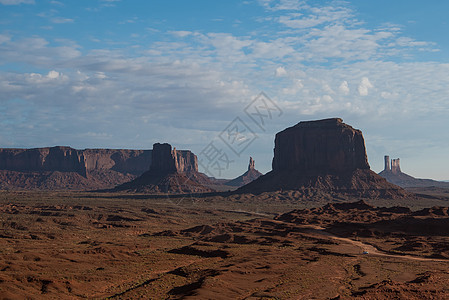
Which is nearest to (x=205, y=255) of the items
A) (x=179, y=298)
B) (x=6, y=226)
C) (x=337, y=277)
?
(x=337, y=277)

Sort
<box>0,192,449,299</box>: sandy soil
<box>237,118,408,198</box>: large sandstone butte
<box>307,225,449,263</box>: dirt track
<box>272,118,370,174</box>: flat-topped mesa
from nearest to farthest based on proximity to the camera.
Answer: <box>0,192,449,299</box>: sandy soil, <box>307,225,449,263</box>: dirt track, <box>237,118,408,198</box>: large sandstone butte, <box>272,118,370,174</box>: flat-topped mesa

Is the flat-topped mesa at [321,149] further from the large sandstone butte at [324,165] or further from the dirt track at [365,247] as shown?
the dirt track at [365,247]

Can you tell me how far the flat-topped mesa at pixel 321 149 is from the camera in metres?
165

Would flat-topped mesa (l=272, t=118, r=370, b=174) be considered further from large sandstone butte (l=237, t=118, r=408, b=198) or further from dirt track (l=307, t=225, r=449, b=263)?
dirt track (l=307, t=225, r=449, b=263)

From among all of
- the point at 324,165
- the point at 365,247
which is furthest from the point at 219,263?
the point at 324,165

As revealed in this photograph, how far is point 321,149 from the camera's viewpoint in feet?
554

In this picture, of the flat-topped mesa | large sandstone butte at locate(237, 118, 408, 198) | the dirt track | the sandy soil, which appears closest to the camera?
the sandy soil

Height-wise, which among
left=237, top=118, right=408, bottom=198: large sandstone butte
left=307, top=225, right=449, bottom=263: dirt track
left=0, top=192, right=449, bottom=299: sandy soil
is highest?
left=237, top=118, right=408, bottom=198: large sandstone butte

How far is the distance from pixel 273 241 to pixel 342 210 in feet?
135

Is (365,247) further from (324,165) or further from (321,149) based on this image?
(321,149)

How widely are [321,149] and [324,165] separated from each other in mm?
5736

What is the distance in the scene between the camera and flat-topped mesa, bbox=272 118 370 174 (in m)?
165

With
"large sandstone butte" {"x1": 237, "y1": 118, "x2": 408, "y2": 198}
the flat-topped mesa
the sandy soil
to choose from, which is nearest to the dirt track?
the sandy soil

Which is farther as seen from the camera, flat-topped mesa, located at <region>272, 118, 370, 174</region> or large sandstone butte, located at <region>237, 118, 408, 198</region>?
flat-topped mesa, located at <region>272, 118, 370, 174</region>
